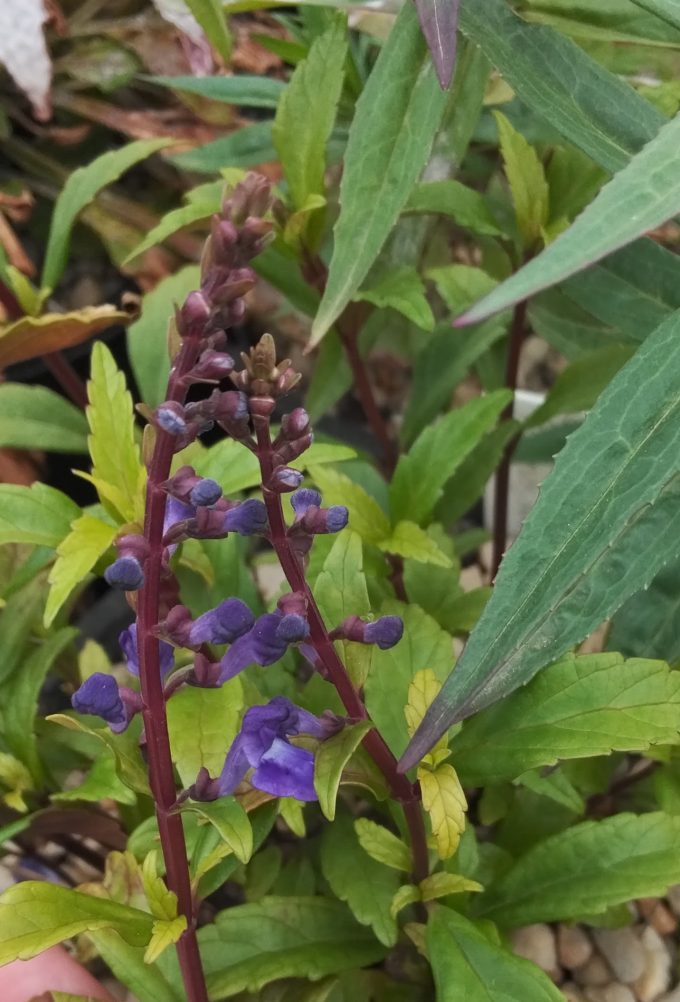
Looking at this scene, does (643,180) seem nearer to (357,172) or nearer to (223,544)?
(357,172)

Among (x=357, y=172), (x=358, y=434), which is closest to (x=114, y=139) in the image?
(x=358, y=434)

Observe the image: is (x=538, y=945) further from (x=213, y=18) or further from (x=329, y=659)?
(x=213, y=18)

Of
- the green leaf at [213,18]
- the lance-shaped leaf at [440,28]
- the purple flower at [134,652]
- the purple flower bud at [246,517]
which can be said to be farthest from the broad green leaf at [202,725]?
the green leaf at [213,18]

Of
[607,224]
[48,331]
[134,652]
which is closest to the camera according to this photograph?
[607,224]

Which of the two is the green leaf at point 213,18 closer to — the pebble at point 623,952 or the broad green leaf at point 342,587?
the broad green leaf at point 342,587

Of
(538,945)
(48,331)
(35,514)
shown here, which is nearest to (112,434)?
(35,514)

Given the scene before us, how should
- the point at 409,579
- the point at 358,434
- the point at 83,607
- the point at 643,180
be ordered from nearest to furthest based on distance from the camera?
the point at 643,180 → the point at 409,579 → the point at 83,607 → the point at 358,434

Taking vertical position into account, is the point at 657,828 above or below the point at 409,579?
below
